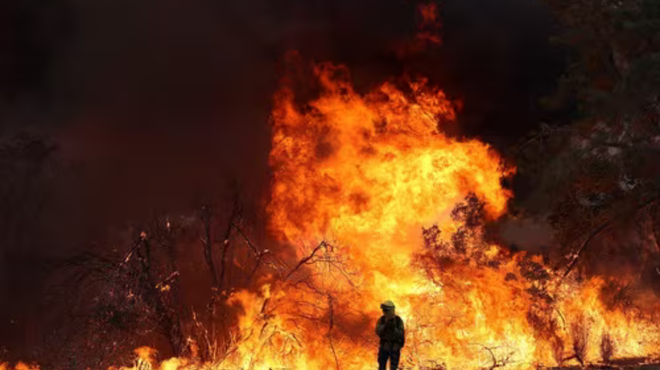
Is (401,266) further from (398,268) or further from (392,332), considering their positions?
(392,332)

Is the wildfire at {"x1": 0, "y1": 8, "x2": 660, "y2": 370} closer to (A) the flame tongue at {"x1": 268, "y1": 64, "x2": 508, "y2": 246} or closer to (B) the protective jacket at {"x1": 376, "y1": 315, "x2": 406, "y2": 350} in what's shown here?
(A) the flame tongue at {"x1": 268, "y1": 64, "x2": 508, "y2": 246}

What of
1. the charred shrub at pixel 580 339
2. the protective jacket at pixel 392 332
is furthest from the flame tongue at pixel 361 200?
the protective jacket at pixel 392 332

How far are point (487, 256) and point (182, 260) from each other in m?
11.7

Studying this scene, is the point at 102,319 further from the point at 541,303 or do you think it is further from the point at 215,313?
the point at 541,303

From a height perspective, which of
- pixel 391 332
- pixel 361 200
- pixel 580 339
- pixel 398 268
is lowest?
pixel 391 332

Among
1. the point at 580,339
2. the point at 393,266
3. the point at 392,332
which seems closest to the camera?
the point at 392,332

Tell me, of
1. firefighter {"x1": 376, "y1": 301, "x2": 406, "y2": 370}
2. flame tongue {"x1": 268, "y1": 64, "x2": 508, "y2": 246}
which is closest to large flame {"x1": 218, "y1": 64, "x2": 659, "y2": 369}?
flame tongue {"x1": 268, "y1": 64, "x2": 508, "y2": 246}

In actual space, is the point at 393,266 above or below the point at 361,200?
below

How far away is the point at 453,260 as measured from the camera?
1803 cm

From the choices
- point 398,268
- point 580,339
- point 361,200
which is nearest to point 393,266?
point 398,268

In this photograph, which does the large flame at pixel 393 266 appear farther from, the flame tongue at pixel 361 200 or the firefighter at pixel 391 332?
the firefighter at pixel 391 332

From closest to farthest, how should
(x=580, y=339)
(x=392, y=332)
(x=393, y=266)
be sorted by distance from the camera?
(x=392, y=332) → (x=580, y=339) → (x=393, y=266)

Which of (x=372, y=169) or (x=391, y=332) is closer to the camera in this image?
(x=391, y=332)

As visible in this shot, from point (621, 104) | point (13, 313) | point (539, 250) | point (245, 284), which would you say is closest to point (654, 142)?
point (621, 104)
